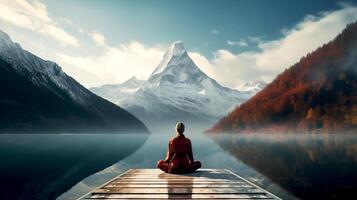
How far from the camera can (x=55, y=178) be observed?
29656 mm

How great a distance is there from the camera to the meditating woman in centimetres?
1691

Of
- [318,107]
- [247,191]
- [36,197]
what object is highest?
[318,107]

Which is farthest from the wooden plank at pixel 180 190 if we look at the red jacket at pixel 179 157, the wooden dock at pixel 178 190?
the red jacket at pixel 179 157

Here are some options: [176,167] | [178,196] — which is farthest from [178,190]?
[176,167]

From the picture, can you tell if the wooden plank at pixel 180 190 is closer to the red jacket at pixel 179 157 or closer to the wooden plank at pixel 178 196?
the wooden plank at pixel 178 196

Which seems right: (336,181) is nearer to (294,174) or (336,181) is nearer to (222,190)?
(294,174)

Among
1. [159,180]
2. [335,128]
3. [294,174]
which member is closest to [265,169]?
[294,174]

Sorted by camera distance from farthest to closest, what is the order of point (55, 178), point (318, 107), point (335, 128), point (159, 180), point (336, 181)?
1. point (318, 107)
2. point (335, 128)
3. point (55, 178)
4. point (336, 181)
5. point (159, 180)

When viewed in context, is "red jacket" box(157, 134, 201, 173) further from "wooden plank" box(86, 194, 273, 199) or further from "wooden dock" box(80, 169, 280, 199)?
"wooden plank" box(86, 194, 273, 199)

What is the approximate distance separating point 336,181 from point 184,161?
14.2 m

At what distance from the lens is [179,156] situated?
57.7ft

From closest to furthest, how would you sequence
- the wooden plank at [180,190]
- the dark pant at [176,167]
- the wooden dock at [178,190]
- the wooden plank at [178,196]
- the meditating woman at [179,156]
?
the wooden plank at [178,196] < the wooden dock at [178,190] < the wooden plank at [180,190] < the meditating woman at [179,156] < the dark pant at [176,167]

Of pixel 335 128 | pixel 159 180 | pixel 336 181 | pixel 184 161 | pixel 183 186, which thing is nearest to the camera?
pixel 183 186

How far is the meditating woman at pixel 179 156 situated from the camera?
55.5 ft
